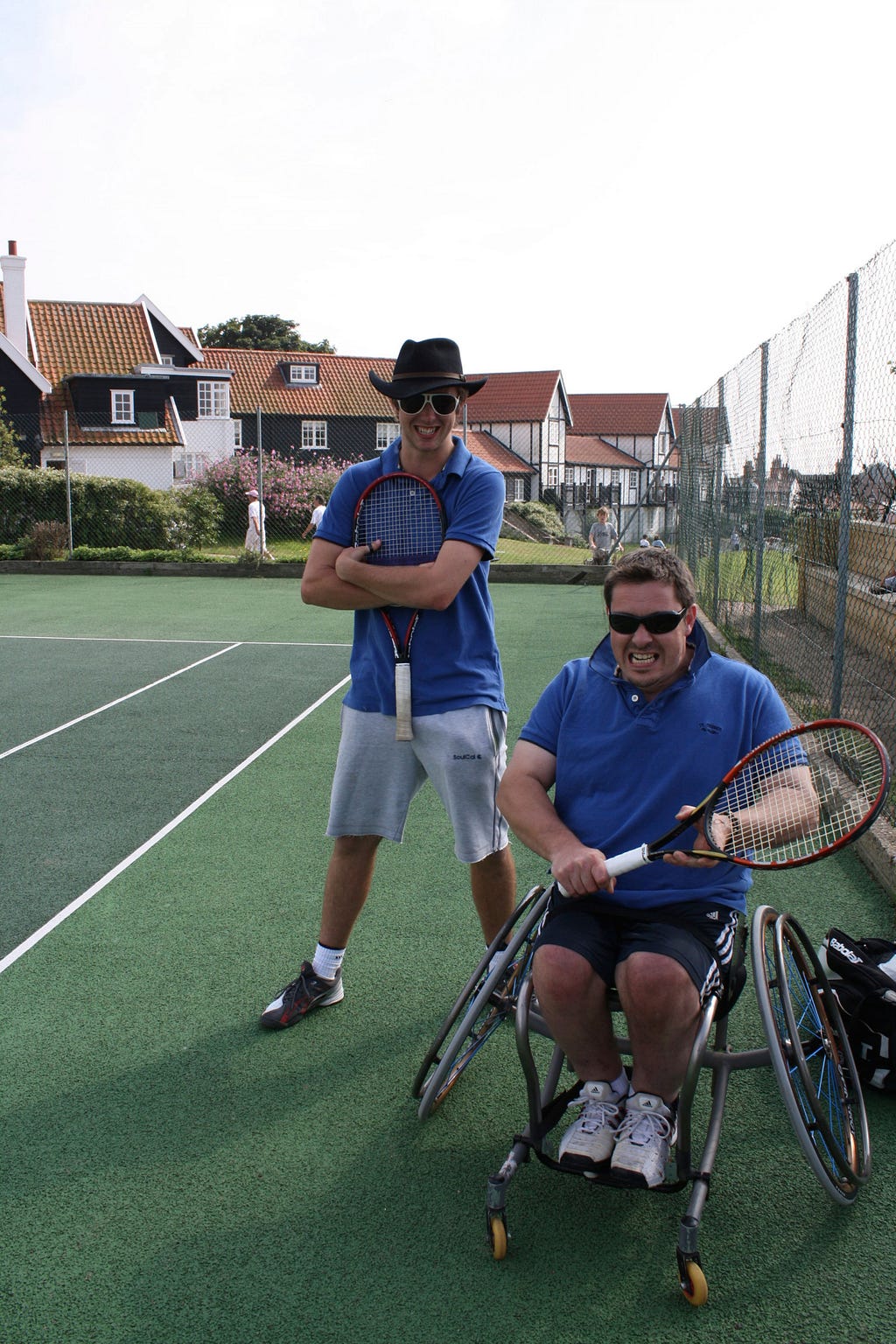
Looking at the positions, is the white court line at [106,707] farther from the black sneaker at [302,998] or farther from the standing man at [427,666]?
the standing man at [427,666]

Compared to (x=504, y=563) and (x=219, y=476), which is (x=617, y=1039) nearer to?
(x=504, y=563)

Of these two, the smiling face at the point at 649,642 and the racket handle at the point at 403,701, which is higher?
the smiling face at the point at 649,642

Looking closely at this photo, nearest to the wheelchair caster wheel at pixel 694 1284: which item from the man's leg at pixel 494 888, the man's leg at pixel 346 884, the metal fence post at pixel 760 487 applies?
the man's leg at pixel 494 888

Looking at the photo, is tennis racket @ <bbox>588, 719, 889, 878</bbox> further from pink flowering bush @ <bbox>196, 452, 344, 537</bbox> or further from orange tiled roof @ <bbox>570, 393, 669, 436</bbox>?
orange tiled roof @ <bbox>570, 393, 669, 436</bbox>

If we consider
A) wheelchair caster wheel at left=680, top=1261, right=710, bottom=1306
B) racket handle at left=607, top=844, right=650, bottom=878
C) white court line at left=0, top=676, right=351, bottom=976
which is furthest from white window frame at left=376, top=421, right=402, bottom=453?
wheelchair caster wheel at left=680, top=1261, right=710, bottom=1306

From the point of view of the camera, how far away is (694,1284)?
2.19 meters

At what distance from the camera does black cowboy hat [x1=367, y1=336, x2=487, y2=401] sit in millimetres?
3029

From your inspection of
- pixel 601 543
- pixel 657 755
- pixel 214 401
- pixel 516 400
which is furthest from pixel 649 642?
pixel 516 400

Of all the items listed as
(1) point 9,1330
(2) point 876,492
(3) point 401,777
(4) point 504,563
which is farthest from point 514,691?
(4) point 504,563

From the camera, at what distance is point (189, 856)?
4.79m

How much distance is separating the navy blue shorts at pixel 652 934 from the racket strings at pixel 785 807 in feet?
0.69

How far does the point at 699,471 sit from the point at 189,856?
993cm

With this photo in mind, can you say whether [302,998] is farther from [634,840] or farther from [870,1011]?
[870,1011]

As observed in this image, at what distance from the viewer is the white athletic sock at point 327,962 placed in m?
3.38
